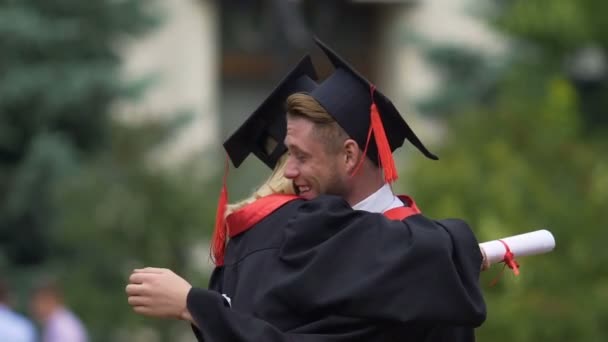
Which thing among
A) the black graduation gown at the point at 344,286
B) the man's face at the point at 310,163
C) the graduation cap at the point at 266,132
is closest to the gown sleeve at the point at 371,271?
the black graduation gown at the point at 344,286

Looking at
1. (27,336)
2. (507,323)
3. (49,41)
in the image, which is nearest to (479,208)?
(507,323)

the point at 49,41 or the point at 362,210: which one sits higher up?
the point at 362,210

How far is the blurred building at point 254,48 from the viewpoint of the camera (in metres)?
19.4

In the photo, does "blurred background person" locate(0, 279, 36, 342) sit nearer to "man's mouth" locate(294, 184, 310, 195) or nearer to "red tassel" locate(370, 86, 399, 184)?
"man's mouth" locate(294, 184, 310, 195)

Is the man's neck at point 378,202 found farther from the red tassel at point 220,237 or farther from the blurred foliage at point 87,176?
the blurred foliage at point 87,176

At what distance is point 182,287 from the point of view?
4.11m

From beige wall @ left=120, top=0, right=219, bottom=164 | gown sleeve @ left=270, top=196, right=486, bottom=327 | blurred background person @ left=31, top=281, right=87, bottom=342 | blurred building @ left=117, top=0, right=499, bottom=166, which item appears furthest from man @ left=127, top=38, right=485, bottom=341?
blurred building @ left=117, top=0, right=499, bottom=166

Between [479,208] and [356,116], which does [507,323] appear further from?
[356,116]

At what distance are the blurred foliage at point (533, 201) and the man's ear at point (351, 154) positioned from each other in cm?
521

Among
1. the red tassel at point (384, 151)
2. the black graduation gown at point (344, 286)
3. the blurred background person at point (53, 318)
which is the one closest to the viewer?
the black graduation gown at point (344, 286)

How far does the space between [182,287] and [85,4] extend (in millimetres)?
11513

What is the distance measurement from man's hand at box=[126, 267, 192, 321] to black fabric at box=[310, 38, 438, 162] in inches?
24.9

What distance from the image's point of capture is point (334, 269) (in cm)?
410

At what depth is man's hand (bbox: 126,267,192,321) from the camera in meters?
4.10
